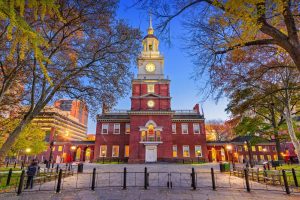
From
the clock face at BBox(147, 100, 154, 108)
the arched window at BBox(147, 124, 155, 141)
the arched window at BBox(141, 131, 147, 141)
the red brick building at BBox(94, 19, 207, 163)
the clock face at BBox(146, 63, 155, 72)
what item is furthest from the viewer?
the clock face at BBox(146, 63, 155, 72)

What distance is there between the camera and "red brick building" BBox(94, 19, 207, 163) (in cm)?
3191

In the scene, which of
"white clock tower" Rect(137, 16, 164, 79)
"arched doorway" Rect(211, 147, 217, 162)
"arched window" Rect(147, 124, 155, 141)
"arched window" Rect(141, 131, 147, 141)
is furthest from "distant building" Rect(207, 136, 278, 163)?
"white clock tower" Rect(137, 16, 164, 79)

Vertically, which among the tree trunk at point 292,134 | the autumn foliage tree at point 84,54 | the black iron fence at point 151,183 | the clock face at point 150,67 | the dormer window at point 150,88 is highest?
the clock face at point 150,67

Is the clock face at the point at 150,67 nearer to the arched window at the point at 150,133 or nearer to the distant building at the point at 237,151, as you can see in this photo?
the arched window at the point at 150,133

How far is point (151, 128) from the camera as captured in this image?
108ft

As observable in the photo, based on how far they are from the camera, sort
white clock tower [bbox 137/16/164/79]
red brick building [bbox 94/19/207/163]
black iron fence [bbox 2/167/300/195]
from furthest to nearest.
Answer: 1. white clock tower [bbox 137/16/164/79]
2. red brick building [bbox 94/19/207/163]
3. black iron fence [bbox 2/167/300/195]

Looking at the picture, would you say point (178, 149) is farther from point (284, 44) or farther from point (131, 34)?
point (284, 44)

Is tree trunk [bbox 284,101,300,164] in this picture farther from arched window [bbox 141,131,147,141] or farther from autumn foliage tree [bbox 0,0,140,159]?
arched window [bbox 141,131,147,141]

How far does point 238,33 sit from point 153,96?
28.9 metres

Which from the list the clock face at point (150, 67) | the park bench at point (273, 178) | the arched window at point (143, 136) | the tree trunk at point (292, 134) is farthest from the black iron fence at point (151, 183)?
the clock face at point (150, 67)

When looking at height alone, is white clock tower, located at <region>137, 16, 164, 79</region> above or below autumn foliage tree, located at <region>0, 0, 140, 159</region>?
above

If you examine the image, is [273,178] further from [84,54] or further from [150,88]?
[150,88]

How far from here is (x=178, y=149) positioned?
3600 centimetres

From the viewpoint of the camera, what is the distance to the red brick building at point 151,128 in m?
31.9
